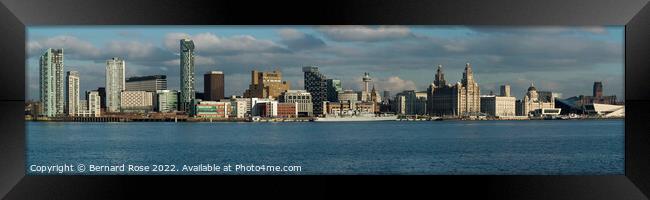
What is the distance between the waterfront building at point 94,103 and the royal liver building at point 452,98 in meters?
24.8

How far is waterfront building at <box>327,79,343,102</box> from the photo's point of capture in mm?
55459

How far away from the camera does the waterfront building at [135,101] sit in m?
54.6

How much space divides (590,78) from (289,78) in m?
21.6

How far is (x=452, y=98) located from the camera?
60250 millimetres

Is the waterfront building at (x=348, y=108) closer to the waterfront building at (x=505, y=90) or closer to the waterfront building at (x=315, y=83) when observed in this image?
the waterfront building at (x=315, y=83)

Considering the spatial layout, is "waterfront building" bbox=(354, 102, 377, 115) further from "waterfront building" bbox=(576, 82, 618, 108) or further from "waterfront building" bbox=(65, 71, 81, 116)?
"waterfront building" bbox=(65, 71, 81, 116)

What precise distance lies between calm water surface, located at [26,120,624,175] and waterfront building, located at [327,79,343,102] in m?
3.30

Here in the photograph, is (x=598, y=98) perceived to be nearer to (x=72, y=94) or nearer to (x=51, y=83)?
(x=72, y=94)

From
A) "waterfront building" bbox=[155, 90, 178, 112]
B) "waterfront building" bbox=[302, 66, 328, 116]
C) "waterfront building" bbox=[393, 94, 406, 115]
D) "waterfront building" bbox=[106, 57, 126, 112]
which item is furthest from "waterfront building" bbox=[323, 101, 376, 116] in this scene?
"waterfront building" bbox=[106, 57, 126, 112]

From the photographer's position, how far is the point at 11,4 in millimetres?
7160

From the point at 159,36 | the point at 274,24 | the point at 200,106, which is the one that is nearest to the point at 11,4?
the point at 274,24

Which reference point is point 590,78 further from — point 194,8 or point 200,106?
point 194,8

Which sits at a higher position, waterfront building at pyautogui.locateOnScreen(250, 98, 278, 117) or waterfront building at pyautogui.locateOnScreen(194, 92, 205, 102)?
waterfront building at pyautogui.locateOnScreen(194, 92, 205, 102)

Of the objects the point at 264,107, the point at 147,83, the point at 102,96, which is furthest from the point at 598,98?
the point at 102,96
